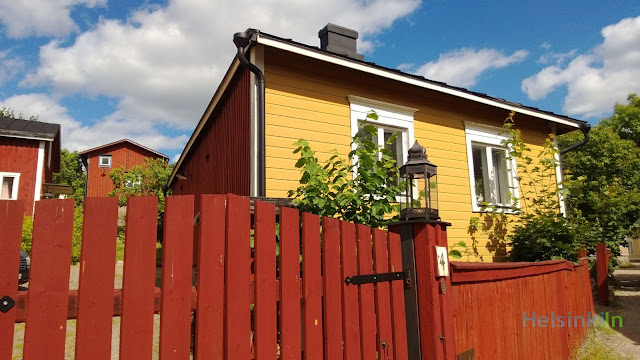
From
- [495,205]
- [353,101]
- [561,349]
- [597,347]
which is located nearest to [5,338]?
[561,349]

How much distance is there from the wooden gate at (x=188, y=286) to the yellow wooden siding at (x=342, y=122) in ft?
11.5

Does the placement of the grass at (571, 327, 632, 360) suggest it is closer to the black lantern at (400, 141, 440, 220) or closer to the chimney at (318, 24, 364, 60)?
the black lantern at (400, 141, 440, 220)

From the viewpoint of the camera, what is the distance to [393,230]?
3.16 metres

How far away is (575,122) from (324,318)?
10.0 metres

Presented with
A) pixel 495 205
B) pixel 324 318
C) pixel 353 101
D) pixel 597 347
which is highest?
pixel 353 101

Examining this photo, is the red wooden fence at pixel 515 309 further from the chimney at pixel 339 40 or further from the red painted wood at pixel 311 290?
the chimney at pixel 339 40

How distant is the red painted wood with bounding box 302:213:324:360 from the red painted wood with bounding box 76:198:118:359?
97cm

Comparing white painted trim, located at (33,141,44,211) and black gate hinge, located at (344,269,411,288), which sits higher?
white painted trim, located at (33,141,44,211)

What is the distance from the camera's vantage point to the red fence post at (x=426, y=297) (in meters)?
2.91

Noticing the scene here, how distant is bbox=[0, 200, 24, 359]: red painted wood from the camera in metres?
1.50

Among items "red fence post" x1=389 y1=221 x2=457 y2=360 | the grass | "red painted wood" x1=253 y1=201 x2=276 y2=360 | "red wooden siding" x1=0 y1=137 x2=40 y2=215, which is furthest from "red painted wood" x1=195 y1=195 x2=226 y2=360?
"red wooden siding" x1=0 y1=137 x2=40 y2=215

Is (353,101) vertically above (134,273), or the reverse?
(353,101)

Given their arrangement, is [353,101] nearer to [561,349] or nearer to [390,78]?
[390,78]

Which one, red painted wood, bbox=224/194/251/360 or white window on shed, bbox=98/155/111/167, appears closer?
red painted wood, bbox=224/194/251/360
